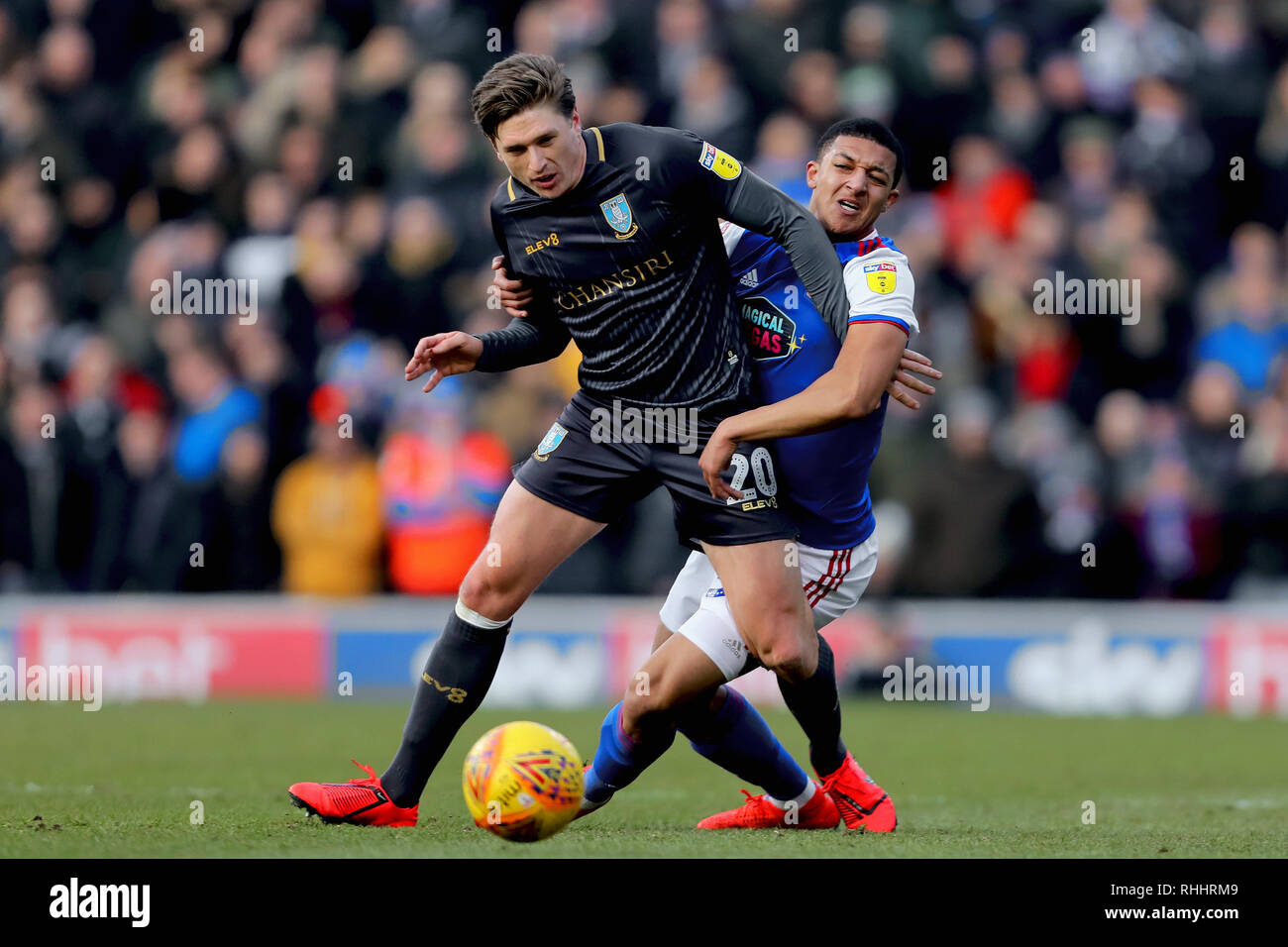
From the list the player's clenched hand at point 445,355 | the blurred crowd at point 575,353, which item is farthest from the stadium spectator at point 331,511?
the player's clenched hand at point 445,355

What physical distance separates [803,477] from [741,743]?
959 mm

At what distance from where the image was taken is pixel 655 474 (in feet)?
19.9

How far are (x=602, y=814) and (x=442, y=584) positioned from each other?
18.9 ft

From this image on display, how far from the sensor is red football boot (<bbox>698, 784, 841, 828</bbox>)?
257 inches

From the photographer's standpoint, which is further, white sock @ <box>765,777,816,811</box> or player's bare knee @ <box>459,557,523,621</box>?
white sock @ <box>765,777,816,811</box>

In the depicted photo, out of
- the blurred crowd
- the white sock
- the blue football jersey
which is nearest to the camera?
the blue football jersey

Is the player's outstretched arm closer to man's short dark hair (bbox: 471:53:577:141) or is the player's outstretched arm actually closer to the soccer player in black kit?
the soccer player in black kit

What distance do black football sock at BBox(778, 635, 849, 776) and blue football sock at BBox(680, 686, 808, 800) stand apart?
0.11m

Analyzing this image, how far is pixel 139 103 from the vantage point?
15531 mm

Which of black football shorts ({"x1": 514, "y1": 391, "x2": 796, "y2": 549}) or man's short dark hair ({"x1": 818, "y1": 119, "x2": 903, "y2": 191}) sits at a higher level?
man's short dark hair ({"x1": 818, "y1": 119, "x2": 903, "y2": 191})

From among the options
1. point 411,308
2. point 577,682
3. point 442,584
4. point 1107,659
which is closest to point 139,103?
point 411,308

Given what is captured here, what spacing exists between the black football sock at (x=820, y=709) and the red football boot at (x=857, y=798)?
39mm

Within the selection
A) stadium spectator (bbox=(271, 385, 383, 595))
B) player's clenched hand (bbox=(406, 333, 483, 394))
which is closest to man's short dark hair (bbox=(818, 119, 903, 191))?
player's clenched hand (bbox=(406, 333, 483, 394))

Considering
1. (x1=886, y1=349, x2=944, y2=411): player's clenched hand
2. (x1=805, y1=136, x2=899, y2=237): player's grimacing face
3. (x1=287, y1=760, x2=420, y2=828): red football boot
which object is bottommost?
(x1=287, y1=760, x2=420, y2=828): red football boot
